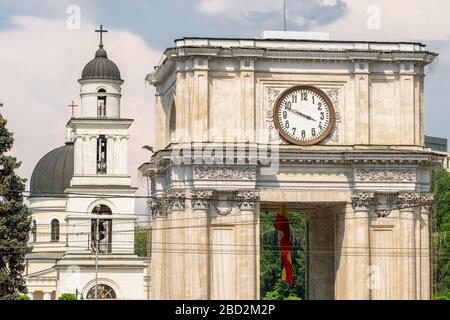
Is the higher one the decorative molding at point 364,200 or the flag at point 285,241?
the decorative molding at point 364,200

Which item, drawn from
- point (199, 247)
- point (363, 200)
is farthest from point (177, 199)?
point (363, 200)

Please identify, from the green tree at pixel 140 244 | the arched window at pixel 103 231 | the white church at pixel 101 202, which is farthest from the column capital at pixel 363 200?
the green tree at pixel 140 244

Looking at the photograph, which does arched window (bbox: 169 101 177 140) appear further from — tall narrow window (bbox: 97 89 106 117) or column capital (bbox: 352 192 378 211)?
tall narrow window (bbox: 97 89 106 117)

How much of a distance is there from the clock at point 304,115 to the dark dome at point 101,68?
59.0m

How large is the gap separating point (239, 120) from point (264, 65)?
9.45 ft

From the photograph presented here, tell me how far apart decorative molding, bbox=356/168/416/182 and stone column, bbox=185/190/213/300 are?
705 centimetres

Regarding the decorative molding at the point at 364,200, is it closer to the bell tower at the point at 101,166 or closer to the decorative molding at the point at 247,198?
the decorative molding at the point at 247,198

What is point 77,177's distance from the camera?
4668 inches

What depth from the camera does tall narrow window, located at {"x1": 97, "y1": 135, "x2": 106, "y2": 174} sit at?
392ft

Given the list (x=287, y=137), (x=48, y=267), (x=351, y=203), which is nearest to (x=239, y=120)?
(x=287, y=137)

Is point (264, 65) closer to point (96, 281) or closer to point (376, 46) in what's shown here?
point (376, 46)

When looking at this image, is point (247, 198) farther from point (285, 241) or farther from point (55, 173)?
point (55, 173)

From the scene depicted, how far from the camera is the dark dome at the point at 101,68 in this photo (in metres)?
120

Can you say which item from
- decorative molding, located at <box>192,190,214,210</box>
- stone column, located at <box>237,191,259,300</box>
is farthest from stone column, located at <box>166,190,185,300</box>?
stone column, located at <box>237,191,259,300</box>
